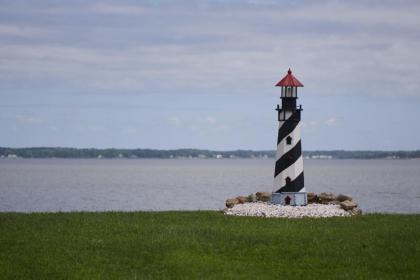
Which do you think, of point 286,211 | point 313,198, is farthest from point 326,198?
point 286,211

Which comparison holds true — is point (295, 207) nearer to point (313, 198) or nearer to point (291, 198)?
point (291, 198)

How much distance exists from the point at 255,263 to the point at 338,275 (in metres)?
2.05

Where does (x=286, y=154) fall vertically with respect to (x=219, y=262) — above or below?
above

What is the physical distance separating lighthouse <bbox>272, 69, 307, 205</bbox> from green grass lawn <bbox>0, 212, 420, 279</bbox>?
134 inches

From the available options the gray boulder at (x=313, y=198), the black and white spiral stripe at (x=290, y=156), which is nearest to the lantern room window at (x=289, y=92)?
the black and white spiral stripe at (x=290, y=156)

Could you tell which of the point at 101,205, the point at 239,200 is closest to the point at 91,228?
the point at 239,200

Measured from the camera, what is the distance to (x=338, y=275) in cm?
1575

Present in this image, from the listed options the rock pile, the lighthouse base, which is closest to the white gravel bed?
the rock pile

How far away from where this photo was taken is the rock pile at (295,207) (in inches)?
1008

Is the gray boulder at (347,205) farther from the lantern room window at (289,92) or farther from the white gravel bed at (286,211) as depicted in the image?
the lantern room window at (289,92)

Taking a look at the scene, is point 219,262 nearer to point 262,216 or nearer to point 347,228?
point 347,228

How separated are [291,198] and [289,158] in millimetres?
1442

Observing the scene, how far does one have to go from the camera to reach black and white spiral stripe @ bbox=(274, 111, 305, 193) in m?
27.3

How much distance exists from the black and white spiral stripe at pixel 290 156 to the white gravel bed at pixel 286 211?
0.94 meters
